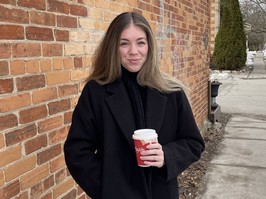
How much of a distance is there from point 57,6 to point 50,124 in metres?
0.76

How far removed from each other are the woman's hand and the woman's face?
446 mm

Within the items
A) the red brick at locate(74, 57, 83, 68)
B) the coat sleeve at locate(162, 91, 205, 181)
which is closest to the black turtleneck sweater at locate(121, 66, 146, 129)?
the coat sleeve at locate(162, 91, 205, 181)

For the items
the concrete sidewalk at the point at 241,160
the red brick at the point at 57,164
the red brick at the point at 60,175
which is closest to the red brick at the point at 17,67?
the red brick at the point at 57,164

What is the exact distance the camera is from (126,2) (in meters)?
3.35

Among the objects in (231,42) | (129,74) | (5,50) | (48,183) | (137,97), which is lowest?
(48,183)

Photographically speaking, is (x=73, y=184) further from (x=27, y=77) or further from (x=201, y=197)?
(x=201, y=197)

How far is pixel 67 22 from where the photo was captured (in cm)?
245

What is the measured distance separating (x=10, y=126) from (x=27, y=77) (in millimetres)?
305

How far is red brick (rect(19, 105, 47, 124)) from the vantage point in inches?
79.6

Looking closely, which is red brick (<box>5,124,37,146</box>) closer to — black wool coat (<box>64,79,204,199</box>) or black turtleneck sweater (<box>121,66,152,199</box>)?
black wool coat (<box>64,79,204,199</box>)

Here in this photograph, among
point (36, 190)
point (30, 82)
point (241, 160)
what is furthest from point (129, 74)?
point (241, 160)

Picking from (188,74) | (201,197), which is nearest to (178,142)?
(201,197)

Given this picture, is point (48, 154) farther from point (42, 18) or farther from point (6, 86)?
point (42, 18)

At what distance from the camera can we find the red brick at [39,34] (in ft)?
6.73
